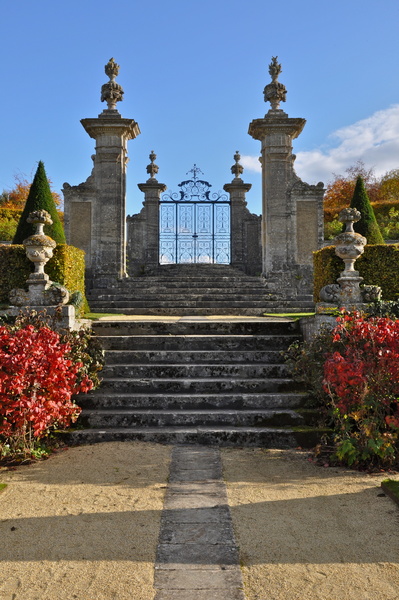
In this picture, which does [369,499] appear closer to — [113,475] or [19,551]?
[113,475]

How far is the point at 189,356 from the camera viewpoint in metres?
7.34

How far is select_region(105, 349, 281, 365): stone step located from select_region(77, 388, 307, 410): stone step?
3.28ft

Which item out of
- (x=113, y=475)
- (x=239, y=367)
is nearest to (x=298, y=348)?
(x=239, y=367)

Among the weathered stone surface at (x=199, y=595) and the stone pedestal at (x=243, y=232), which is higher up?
the stone pedestal at (x=243, y=232)

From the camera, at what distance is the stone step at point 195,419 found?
596cm

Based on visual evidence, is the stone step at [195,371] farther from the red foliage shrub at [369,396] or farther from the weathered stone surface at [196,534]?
the weathered stone surface at [196,534]

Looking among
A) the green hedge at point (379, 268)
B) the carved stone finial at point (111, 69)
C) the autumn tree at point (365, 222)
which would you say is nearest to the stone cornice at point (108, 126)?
the carved stone finial at point (111, 69)

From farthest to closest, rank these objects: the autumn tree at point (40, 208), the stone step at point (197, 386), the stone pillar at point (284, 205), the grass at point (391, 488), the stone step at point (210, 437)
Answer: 1. the stone pillar at point (284, 205)
2. the autumn tree at point (40, 208)
3. the stone step at point (197, 386)
4. the stone step at point (210, 437)
5. the grass at point (391, 488)

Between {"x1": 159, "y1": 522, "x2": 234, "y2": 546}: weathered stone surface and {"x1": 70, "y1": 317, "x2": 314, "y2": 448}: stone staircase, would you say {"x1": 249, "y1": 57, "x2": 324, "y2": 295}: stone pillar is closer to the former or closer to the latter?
{"x1": 70, "y1": 317, "x2": 314, "y2": 448}: stone staircase

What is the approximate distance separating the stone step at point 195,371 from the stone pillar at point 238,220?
12.9 m

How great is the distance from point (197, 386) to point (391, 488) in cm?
299

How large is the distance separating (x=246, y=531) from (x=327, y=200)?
1173 inches

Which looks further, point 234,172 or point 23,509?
point 234,172

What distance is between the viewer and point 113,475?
4629 mm
